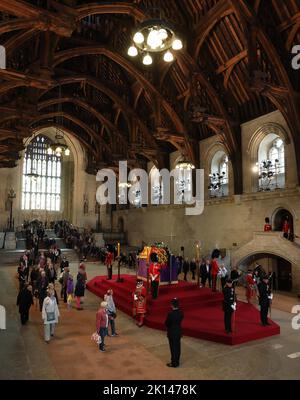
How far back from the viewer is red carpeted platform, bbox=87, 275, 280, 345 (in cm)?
739

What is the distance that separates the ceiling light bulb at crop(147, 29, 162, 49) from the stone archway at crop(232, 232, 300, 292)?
33.7 feet

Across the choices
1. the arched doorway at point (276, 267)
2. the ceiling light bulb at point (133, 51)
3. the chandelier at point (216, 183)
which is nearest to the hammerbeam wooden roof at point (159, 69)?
the ceiling light bulb at point (133, 51)

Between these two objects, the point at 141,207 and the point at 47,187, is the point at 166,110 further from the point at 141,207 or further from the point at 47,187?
the point at 47,187

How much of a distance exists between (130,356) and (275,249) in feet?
30.7

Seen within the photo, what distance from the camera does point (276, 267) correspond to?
49.4 ft

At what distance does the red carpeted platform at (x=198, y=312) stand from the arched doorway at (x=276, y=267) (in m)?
5.23

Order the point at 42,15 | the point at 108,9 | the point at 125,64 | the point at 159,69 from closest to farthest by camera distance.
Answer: the point at 42,15 < the point at 108,9 < the point at 125,64 < the point at 159,69

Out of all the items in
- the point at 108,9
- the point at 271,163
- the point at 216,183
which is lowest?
the point at 216,183

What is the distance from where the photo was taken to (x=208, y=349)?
265 inches

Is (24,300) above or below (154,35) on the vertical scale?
below

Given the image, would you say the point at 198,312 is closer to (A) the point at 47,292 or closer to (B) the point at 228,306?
(B) the point at 228,306

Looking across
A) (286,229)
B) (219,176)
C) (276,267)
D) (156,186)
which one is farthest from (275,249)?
(156,186)

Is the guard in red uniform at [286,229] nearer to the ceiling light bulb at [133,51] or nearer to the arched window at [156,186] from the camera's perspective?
the ceiling light bulb at [133,51]

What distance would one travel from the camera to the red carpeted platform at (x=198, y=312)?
7391 millimetres
